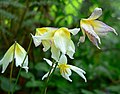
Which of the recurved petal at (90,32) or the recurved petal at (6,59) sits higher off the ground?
the recurved petal at (90,32)

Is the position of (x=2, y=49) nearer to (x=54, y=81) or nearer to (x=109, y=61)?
(x=54, y=81)

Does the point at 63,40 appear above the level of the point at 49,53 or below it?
above

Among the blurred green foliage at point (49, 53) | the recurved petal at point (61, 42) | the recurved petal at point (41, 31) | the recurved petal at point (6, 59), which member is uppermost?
the recurved petal at point (61, 42)

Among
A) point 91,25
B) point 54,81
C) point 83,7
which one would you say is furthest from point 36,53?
point 91,25

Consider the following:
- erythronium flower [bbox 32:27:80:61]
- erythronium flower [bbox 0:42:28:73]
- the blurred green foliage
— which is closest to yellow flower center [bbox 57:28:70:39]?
erythronium flower [bbox 32:27:80:61]

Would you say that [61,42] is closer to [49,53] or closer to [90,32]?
[90,32]

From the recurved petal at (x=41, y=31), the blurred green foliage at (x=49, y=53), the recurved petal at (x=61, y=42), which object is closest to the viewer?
the recurved petal at (x=61, y=42)

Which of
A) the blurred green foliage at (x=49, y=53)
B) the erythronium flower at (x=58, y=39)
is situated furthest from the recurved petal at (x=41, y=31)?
the blurred green foliage at (x=49, y=53)

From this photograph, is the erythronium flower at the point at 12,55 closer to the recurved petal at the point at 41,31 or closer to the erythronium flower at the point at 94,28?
the recurved petal at the point at 41,31

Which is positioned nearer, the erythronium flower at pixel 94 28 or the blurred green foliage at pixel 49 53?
the erythronium flower at pixel 94 28

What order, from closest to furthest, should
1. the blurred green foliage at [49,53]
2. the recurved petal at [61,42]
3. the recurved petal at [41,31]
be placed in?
the recurved petal at [61,42]
the recurved petal at [41,31]
the blurred green foliage at [49,53]

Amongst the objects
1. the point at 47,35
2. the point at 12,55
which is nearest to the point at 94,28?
the point at 47,35
